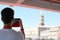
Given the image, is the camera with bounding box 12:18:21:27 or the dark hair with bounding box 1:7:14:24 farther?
the camera with bounding box 12:18:21:27

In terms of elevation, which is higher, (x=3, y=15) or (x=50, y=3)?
(x=50, y=3)

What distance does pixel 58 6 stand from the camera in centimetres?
364

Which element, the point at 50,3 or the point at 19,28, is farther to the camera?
the point at 50,3

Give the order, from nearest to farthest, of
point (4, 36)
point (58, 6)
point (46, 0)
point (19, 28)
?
point (4, 36), point (19, 28), point (46, 0), point (58, 6)

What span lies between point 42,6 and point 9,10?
210 cm

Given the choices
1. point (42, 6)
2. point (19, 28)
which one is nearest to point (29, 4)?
point (42, 6)

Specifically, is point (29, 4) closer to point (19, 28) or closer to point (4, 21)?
point (19, 28)

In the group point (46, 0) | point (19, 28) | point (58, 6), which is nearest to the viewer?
point (19, 28)

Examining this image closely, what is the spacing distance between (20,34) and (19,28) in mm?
189

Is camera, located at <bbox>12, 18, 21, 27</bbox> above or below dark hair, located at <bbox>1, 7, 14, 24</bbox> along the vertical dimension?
below

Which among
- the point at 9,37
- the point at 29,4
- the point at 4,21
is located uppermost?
the point at 29,4

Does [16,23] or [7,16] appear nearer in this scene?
[7,16]

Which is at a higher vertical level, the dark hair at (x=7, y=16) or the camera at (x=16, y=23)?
the dark hair at (x=7, y=16)

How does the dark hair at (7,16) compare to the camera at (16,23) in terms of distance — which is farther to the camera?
the camera at (16,23)
